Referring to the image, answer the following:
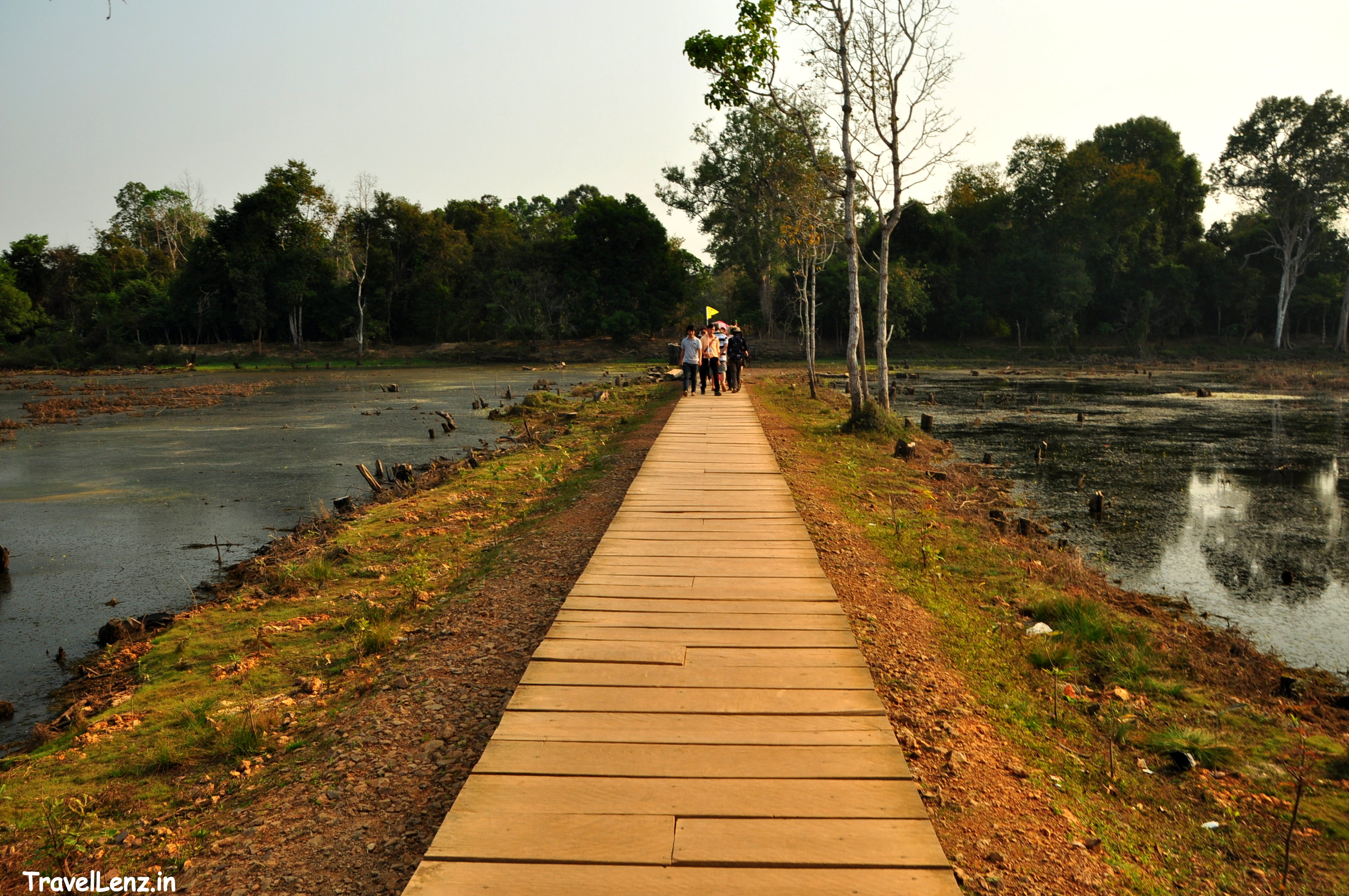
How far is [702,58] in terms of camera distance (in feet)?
60.7

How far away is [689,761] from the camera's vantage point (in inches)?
132

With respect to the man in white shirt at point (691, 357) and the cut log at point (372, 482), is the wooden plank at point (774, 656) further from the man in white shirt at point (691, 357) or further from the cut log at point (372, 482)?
the man in white shirt at point (691, 357)

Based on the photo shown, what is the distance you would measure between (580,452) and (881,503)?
20.7ft

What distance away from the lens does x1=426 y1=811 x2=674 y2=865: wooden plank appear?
2.74m

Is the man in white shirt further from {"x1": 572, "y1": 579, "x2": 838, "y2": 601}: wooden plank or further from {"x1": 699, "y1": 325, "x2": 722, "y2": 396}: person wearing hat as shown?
{"x1": 572, "y1": 579, "x2": 838, "y2": 601}: wooden plank

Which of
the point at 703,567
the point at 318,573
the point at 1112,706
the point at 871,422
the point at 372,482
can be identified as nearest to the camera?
the point at 1112,706

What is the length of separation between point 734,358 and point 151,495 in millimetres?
13497

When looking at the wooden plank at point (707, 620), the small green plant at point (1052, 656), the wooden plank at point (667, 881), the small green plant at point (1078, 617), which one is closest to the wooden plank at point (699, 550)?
the wooden plank at point (707, 620)

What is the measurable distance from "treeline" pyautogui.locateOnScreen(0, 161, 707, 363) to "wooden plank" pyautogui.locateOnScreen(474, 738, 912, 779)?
53.9 m

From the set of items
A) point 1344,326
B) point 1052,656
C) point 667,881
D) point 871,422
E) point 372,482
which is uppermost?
point 1344,326

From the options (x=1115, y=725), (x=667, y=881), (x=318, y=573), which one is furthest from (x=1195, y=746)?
(x=318, y=573)

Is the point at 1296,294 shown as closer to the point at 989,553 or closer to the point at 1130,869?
the point at 989,553

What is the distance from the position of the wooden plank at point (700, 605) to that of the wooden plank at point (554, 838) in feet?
7.30

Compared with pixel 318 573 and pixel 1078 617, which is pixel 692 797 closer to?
pixel 1078 617
